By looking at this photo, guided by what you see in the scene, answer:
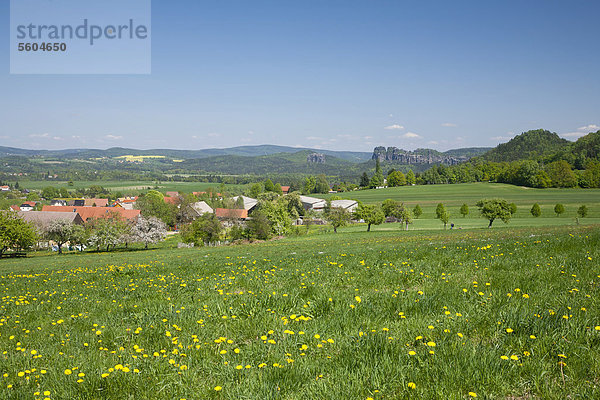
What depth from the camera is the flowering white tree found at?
200 feet

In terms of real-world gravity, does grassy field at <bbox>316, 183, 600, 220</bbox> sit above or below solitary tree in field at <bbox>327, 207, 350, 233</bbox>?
above

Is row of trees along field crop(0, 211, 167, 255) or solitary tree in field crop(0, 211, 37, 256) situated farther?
row of trees along field crop(0, 211, 167, 255)

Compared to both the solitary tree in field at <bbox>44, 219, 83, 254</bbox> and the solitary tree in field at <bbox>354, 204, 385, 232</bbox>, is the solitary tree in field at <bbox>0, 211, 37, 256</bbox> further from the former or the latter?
the solitary tree in field at <bbox>354, 204, 385, 232</bbox>

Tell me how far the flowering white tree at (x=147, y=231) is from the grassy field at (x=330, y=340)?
186 ft

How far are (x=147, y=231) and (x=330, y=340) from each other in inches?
2570

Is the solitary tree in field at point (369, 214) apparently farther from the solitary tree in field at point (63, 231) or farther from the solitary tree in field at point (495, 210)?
the solitary tree in field at point (63, 231)

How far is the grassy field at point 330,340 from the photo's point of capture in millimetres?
3777

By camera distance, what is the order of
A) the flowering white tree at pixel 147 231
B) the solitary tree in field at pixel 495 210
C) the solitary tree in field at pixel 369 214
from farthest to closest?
the solitary tree in field at pixel 369 214 → the solitary tree in field at pixel 495 210 → the flowering white tree at pixel 147 231

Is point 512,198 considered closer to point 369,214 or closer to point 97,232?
point 369,214

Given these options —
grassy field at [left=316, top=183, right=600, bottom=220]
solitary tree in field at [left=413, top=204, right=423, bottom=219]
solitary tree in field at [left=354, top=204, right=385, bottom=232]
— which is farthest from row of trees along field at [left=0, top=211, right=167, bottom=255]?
grassy field at [left=316, top=183, right=600, bottom=220]

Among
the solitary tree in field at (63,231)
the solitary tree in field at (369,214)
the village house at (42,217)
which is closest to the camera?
the solitary tree in field at (63,231)

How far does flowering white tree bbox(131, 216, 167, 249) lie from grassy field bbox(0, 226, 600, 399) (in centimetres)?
5679

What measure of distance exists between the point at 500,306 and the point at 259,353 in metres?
4.21

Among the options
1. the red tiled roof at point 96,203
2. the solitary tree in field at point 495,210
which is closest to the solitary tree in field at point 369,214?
the solitary tree in field at point 495,210
